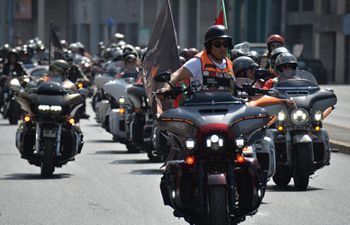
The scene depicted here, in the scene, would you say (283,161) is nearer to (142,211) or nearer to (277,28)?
(142,211)

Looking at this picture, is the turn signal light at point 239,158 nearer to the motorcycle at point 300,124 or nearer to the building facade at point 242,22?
the motorcycle at point 300,124

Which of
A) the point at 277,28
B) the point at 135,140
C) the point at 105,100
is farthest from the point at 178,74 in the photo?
the point at 277,28

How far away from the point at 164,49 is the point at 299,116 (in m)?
3.05

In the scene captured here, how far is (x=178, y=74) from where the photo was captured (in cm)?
1083

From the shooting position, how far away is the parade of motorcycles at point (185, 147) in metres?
9.83

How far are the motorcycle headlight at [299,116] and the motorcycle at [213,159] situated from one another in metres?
4.25

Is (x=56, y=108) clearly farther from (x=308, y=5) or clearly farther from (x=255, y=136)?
(x=308, y=5)

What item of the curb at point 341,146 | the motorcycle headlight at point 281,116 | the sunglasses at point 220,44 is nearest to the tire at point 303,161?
the motorcycle headlight at point 281,116

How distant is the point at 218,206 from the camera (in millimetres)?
9414

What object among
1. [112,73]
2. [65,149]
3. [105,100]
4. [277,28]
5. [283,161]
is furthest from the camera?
[277,28]

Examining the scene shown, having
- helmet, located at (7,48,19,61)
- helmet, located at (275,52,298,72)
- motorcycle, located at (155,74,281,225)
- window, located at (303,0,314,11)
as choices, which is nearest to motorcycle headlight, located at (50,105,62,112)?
helmet, located at (275,52,298,72)

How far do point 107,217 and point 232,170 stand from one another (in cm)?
239

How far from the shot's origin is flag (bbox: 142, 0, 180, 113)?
11648 mm

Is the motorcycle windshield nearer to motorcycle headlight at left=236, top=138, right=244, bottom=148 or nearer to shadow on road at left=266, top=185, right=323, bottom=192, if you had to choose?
shadow on road at left=266, top=185, right=323, bottom=192
